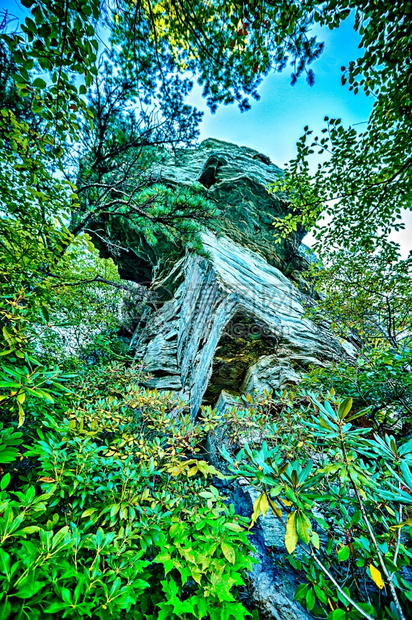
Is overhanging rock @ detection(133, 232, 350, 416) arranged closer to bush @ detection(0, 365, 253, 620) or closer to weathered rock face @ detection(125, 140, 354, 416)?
weathered rock face @ detection(125, 140, 354, 416)

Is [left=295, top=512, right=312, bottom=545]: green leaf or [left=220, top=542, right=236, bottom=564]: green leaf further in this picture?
[left=220, top=542, right=236, bottom=564]: green leaf

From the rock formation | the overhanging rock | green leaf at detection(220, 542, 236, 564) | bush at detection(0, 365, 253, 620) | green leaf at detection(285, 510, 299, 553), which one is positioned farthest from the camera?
the overhanging rock

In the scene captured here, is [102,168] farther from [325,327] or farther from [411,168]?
[325,327]

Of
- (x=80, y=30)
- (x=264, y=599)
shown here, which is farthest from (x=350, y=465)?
(x=80, y=30)

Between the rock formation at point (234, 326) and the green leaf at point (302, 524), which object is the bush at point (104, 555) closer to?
the green leaf at point (302, 524)

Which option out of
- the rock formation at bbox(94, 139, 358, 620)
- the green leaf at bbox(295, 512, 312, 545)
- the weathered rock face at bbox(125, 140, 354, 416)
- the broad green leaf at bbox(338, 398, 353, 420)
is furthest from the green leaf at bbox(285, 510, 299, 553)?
the weathered rock face at bbox(125, 140, 354, 416)

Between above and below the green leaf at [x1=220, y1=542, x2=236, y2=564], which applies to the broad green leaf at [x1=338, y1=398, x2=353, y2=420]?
above

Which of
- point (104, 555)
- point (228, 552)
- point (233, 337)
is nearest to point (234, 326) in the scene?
point (233, 337)

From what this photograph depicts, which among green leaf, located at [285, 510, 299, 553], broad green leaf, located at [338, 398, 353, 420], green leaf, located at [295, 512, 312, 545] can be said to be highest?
broad green leaf, located at [338, 398, 353, 420]

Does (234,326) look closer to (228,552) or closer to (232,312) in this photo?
(232,312)

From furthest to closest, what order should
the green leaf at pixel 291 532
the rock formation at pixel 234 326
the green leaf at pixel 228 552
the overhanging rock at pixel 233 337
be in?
1. the overhanging rock at pixel 233 337
2. the rock formation at pixel 234 326
3. the green leaf at pixel 228 552
4. the green leaf at pixel 291 532

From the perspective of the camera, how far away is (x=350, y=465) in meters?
1.22

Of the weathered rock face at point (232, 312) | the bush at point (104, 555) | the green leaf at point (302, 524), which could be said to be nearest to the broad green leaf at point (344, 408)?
the green leaf at point (302, 524)

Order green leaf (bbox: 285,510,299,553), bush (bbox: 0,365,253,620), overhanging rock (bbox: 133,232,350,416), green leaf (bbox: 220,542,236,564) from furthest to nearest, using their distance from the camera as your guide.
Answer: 1. overhanging rock (bbox: 133,232,350,416)
2. green leaf (bbox: 220,542,236,564)
3. bush (bbox: 0,365,253,620)
4. green leaf (bbox: 285,510,299,553)
